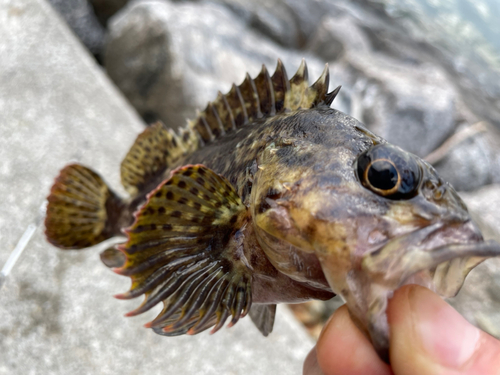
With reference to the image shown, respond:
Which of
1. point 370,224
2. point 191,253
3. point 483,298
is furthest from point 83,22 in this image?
point 483,298

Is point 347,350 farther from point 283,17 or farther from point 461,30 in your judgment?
point 461,30

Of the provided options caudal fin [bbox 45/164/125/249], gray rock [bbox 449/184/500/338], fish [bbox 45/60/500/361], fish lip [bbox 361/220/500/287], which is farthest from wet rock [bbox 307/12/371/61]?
fish lip [bbox 361/220/500/287]

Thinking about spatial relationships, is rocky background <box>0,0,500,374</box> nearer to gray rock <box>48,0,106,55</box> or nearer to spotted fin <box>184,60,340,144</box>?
gray rock <box>48,0,106,55</box>

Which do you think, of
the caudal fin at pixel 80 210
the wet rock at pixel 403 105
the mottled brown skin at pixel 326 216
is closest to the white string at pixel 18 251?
the caudal fin at pixel 80 210

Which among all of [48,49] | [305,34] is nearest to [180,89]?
[48,49]

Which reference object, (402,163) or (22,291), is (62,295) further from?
(402,163)

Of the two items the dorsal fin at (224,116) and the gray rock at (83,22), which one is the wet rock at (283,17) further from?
the dorsal fin at (224,116)
